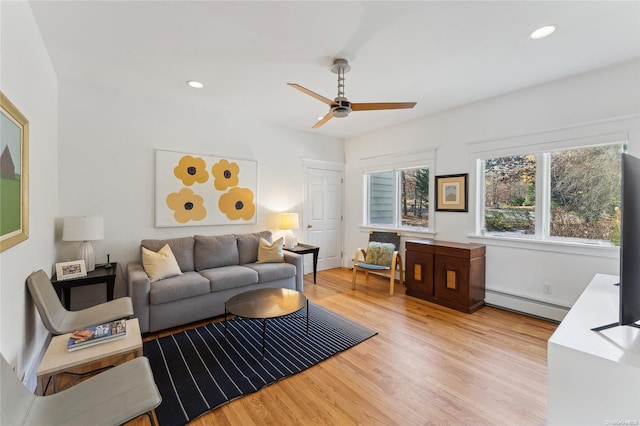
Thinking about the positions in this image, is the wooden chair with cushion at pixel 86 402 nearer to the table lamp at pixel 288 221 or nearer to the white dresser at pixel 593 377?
the white dresser at pixel 593 377

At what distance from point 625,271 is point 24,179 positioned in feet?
10.7

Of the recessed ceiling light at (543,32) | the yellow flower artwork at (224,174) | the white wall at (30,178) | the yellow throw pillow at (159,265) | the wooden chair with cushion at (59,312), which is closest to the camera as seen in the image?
the white wall at (30,178)

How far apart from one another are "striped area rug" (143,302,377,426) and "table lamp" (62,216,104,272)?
1.14 m

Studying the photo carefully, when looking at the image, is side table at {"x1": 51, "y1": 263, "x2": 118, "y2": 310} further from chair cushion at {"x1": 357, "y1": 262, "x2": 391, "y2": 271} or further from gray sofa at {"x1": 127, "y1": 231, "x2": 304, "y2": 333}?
chair cushion at {"x1": 357, "y1": 262, "x2": 391, "y2": 271}

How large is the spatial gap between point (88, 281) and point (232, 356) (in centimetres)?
160

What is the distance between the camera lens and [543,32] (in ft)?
7.23

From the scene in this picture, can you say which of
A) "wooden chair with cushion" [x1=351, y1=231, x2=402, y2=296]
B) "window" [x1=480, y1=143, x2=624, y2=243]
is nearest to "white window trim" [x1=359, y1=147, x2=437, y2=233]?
"wooden chair with cushion" [x1=351, y1=231, x2=402, y2=296]

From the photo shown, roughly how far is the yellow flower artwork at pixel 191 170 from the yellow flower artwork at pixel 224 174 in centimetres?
14

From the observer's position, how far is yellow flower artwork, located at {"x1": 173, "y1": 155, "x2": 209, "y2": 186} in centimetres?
383

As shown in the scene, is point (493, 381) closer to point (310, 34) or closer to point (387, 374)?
point (387, 374)

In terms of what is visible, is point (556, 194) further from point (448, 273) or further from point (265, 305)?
point (265, 305)

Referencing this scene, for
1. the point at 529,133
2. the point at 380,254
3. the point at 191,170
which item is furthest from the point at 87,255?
the point at 529,133


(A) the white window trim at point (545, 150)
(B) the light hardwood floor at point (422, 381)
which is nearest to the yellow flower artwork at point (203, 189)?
(B) the light hardwood floor at point (422, 381)

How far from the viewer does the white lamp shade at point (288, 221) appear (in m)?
4.53
